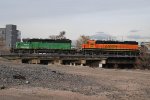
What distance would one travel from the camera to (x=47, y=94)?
26.5 meters

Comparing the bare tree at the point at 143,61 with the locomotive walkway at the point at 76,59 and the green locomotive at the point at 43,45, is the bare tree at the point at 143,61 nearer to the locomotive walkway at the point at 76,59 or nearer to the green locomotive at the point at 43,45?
the locomotive walkway at the point at 76,59

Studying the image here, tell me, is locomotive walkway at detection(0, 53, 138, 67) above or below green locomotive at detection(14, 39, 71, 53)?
below

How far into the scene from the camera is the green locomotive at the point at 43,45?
8981 centimetres

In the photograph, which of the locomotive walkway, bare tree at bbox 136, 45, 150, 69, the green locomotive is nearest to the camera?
the locomotive walkway

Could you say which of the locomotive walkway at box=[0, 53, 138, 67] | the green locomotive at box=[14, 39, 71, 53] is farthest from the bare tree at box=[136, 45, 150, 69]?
the green locomotive at box=[14, 39, 71, 53]

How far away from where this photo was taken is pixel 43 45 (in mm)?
92062

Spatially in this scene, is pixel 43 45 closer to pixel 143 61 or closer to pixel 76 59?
pixel 76 59

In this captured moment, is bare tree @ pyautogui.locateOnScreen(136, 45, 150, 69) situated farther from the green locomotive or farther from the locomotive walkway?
the green locomotive

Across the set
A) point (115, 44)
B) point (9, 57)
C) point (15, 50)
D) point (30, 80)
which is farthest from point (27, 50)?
point (30, 80)

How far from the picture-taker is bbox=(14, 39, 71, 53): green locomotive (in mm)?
89812

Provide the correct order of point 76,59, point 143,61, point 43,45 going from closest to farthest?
point 76,59 → point 143,61 → point 43,45

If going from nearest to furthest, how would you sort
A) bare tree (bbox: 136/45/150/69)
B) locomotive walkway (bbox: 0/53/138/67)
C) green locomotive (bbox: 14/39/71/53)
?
locomotive walkway (bbox: 0/53/138/67)
bare tree (bbox: 136/45/150/69)
green locomotive (bbox: 14/39/71/53)

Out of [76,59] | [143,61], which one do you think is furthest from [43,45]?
[143,61]

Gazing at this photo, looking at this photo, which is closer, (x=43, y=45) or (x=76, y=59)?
(x=76, y=59)
